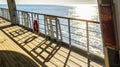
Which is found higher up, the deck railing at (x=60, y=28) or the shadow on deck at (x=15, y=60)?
the deck railing at (x=60, y=28)

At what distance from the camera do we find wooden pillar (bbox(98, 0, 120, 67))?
1.92 metres

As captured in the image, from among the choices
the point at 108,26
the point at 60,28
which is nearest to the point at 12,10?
the point at 60,28

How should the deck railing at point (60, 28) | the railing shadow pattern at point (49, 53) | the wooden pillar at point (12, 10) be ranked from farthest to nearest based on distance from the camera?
the wooden pillar at point (12, 10), the deck railing at point (60, 28), the railing shadow pattern at point (49, 53)

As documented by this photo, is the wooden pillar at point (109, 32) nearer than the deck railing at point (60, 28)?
Yes

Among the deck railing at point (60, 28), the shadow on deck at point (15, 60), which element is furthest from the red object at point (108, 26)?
the shadow on deck at point (15, 60)

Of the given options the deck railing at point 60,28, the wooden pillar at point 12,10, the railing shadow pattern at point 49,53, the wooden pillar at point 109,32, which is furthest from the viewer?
the wooden pillar at point 12,10

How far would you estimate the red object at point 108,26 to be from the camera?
193 cm

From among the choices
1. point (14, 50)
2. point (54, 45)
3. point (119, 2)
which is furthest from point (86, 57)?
point (119, 2)

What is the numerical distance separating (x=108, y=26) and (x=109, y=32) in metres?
0.06

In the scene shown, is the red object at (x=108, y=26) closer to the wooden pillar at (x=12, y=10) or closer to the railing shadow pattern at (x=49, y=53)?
the railing shadow pattern at (x=49, y=53)

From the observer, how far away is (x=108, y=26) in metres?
1.97


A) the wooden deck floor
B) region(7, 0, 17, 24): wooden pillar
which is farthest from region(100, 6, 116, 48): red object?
region(7, 0, 17, 24): wooden pillar

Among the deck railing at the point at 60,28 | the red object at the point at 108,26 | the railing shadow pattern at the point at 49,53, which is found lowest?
the railing shadow pattern at the point at 49,53

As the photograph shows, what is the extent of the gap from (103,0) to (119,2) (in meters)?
0.15
